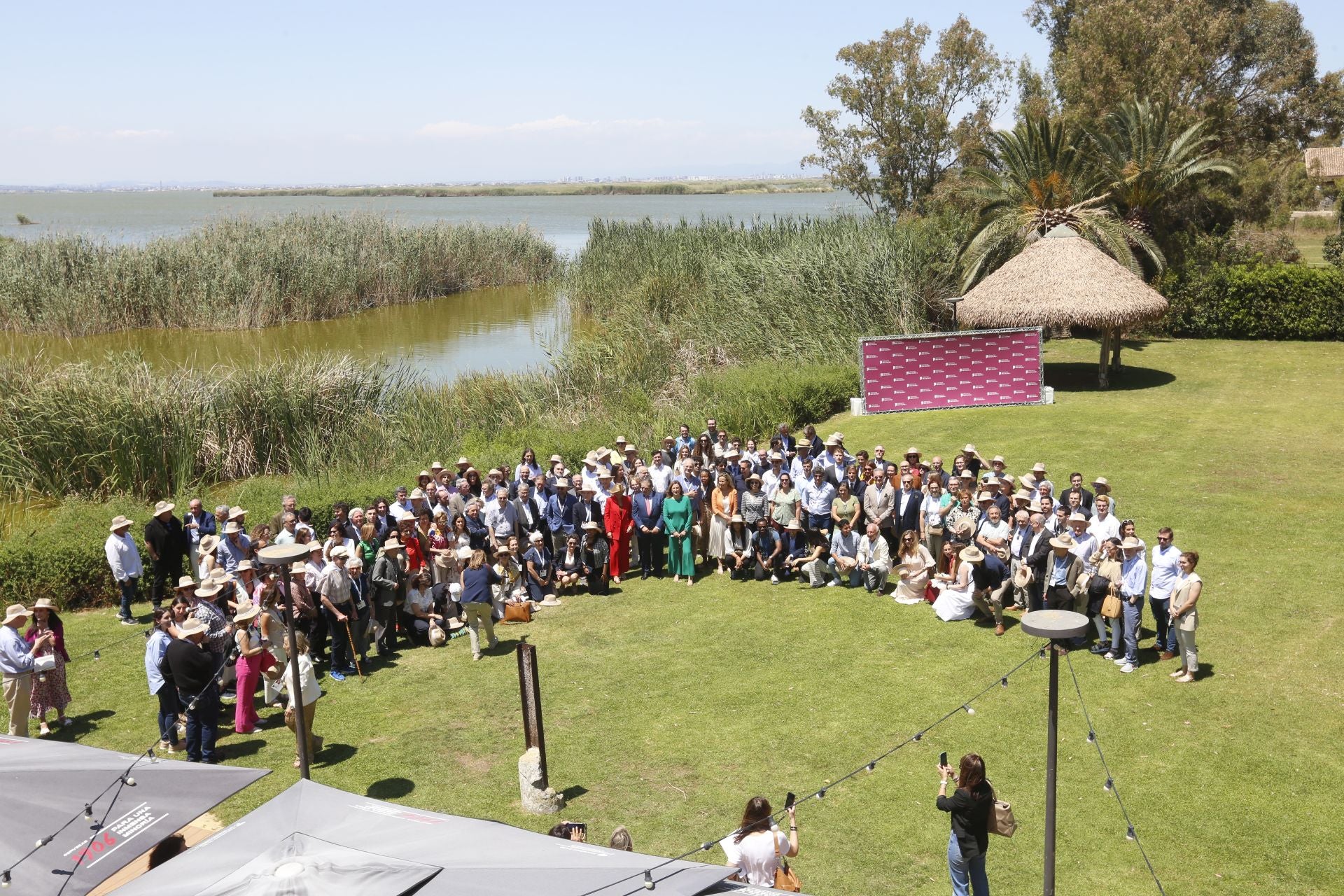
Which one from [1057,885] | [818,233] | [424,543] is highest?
[818,233]

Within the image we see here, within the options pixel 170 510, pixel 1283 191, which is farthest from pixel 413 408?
pixel 1283 191

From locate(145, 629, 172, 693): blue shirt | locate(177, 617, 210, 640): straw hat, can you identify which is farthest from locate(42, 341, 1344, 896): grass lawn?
locate(177, 617, 210, 640): straw hat

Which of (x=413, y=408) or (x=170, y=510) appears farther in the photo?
(x=413, y=408)

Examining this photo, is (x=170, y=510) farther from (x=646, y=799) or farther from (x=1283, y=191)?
(x=1283, y=191)

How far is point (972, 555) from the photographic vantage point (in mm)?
12992

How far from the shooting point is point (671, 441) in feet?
56.5

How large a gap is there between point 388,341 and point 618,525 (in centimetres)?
2306

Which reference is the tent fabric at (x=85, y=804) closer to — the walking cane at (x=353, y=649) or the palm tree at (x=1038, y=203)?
the walking cane at (x=353, y=649)

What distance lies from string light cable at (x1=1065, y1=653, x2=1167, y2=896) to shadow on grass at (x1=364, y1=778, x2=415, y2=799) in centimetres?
597

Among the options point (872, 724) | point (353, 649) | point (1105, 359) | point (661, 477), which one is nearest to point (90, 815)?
point (353, 649)

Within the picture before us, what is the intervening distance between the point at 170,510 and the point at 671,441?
729 centimetres

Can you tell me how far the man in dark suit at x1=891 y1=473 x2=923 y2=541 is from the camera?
48.3 ft

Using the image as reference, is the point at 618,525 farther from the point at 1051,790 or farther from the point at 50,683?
the point at 1051,790

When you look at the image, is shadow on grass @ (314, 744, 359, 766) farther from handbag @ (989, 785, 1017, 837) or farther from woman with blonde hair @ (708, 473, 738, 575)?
woman with blonde hair @ (708, 473, 738, 575)
